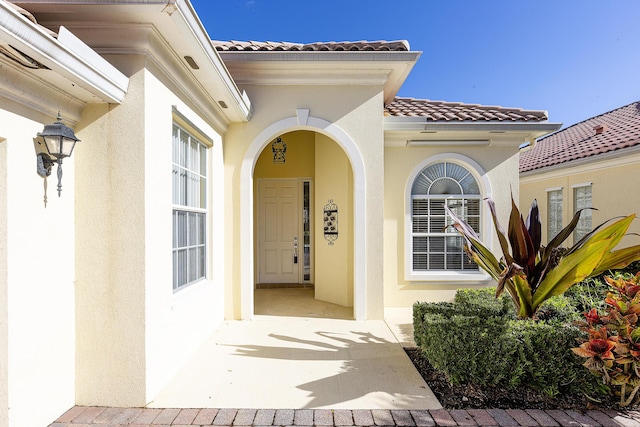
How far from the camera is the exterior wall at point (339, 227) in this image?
7090 millimetres

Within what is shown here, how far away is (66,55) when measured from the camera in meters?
2.59

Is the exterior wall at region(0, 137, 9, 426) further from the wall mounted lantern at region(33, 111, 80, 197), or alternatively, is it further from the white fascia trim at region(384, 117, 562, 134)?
the white fascia trim at region(384, 117, 562, 134)

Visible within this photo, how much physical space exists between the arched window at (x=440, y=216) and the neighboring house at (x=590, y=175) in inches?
69.8

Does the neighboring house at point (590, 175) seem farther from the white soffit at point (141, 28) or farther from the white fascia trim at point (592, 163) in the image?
the white soffit at point (141, 28)

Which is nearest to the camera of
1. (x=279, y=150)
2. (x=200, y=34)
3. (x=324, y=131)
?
(x=200, y=34)

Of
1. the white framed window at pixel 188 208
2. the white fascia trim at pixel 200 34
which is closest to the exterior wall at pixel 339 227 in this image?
the white fascia trim at pixel 200 34

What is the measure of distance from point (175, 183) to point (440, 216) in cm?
541

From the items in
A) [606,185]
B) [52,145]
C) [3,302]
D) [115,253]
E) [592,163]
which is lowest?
[3,302]

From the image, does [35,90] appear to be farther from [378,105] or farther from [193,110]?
[378,105]

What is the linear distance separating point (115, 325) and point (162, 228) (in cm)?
110

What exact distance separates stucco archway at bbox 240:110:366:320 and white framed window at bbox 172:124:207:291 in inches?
33.3

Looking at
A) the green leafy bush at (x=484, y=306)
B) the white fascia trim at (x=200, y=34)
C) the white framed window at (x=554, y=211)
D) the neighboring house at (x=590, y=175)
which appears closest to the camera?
the white fascia trim at (x=200, y=34)

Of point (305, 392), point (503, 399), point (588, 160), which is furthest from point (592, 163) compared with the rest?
point (305, 392)

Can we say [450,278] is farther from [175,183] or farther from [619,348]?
[175,183]
